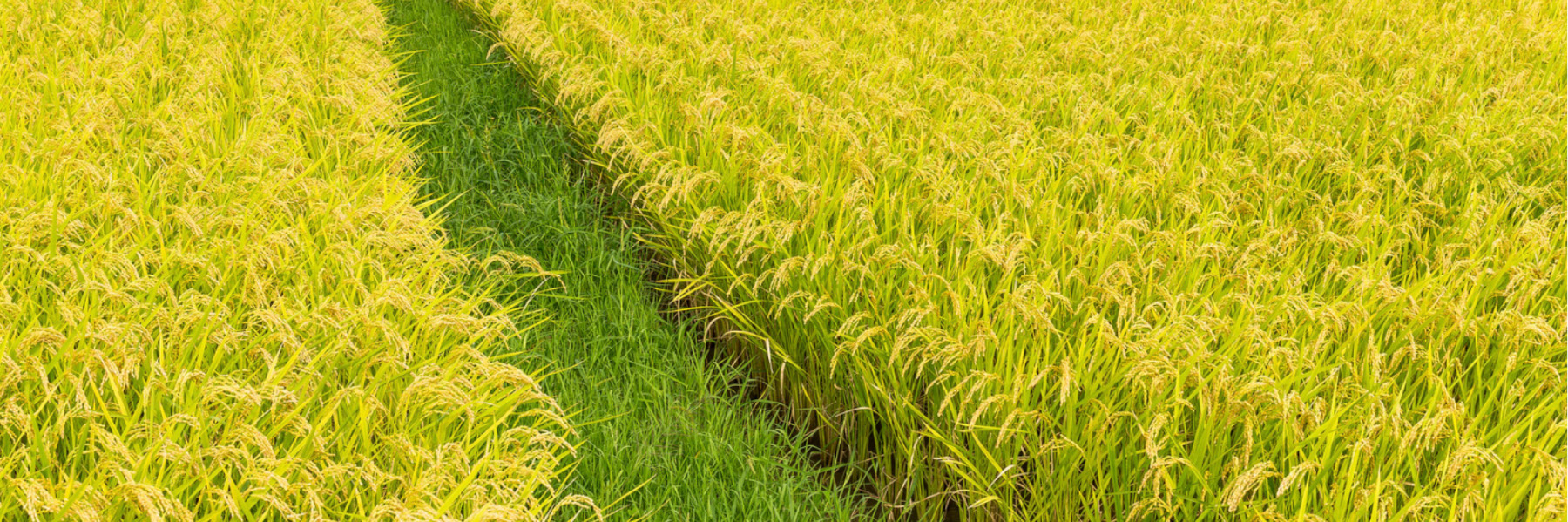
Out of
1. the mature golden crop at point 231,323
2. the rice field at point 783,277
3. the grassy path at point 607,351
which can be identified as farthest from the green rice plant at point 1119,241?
the mature golden crop at point 231,323

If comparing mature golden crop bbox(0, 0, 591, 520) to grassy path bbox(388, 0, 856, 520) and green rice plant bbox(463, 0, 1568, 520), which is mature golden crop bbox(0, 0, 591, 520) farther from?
green rice plant bbox(463, 0, 1568, 520)

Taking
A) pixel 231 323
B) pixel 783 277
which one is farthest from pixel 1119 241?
pixel 231 323

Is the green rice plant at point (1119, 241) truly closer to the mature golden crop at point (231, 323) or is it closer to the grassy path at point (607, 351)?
the grassy path at point (607, 351)

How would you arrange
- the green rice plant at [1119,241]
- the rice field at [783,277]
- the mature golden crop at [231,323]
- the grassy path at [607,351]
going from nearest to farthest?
the mature golden crop at [231,323] < the rice field at [783,277] < the green rice plant at [1119,241] < the grassy path at [607,351]

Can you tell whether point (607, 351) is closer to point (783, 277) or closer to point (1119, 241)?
point (783, 277)

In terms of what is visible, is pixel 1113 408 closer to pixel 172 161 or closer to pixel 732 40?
pixel 172 161

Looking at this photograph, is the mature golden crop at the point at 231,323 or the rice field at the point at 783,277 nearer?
the mature golden crop at the point at 231,323

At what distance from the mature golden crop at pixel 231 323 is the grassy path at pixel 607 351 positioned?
0.19 metres

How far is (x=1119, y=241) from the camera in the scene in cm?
297

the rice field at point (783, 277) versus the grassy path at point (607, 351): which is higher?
the rice field at point (783, 277)

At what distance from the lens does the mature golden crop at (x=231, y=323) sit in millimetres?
1773

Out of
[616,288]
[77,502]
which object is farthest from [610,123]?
[77,502]

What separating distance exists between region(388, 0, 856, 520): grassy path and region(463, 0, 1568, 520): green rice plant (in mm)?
169

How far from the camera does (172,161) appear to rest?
3.20 meters
